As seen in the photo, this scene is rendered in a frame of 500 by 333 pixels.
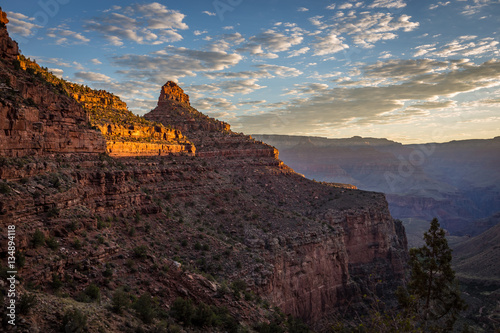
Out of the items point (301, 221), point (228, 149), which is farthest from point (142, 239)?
point (228, 149)

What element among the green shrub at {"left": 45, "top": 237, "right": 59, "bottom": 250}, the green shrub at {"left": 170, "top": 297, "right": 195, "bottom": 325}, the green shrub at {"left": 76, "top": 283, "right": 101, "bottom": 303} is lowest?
the green shrub at {"left": 170, "top": 297, "right": 195, "bottom": 325}

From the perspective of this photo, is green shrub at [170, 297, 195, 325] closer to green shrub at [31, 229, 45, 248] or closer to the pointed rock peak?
green shrub at [31, 229, 45, 248]

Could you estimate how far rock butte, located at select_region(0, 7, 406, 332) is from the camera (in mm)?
19047

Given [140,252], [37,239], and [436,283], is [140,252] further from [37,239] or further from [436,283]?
[436,283]

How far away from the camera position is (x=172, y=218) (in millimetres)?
36531

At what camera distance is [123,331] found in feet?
51.5

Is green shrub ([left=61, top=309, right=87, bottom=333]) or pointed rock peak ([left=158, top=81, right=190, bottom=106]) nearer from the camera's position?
green shrub ([left=61, top=309, right=87, bottom=333])

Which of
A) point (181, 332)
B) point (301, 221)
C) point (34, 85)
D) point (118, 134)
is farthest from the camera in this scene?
point (301, 221)

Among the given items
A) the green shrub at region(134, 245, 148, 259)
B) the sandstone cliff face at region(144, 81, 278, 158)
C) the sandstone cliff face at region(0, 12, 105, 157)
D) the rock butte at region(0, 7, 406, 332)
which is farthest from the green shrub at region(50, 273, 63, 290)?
the sandstone cliff face at region(144, 81, 278, 158)

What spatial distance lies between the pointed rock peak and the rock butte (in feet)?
24.6

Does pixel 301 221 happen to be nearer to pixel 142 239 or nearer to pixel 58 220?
pixel 142 239

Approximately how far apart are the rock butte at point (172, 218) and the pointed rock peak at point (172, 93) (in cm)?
750

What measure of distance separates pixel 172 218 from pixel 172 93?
163 feet

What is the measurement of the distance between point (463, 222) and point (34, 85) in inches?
8563
